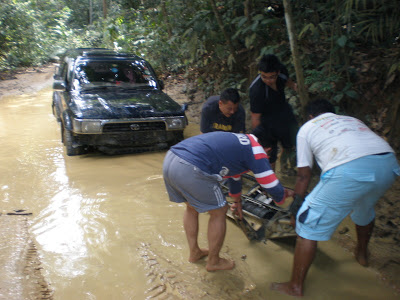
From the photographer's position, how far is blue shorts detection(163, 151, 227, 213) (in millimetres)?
2576

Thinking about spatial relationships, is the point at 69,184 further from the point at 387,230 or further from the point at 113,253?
the point at 387,230

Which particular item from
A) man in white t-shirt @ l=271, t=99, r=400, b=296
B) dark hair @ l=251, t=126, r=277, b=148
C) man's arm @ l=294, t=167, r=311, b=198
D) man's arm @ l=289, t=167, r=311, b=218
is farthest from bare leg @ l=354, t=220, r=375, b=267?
dark hair @ l=251, t=126, r=277, b=148

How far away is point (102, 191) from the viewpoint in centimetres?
459

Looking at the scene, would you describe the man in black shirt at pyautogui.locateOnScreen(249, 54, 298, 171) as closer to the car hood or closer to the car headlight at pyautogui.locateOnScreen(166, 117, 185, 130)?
the car headlight at pyautogui.locateOnScreen(166, 117, 185, 130)

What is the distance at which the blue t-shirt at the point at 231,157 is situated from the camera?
8.50 ft

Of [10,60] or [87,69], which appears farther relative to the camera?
[10,60]

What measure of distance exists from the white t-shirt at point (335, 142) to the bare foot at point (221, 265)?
3.62ft

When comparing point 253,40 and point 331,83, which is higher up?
point 253,40

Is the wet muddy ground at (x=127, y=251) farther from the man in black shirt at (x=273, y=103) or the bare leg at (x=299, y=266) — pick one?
the man in black shirt at (x=273, y=103)

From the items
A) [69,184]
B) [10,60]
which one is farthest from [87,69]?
[10,60]

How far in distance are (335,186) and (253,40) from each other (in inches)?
142

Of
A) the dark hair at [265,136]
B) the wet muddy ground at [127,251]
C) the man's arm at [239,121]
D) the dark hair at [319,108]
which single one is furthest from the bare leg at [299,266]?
the dark hair at [265,136]

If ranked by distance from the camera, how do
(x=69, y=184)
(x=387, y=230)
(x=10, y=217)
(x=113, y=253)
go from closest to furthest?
1. (x=113, y=253)
2. (x=387, y=230)
3. (x=10, y=217)
4. (x=69, y=184)

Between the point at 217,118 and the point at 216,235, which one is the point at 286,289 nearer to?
the point at 216,235
